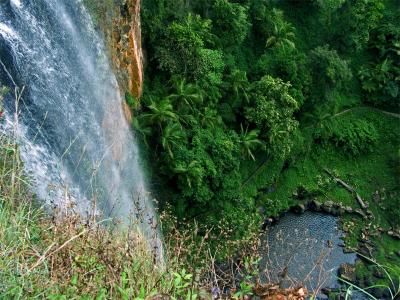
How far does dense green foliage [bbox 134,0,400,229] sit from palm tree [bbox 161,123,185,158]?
27mm

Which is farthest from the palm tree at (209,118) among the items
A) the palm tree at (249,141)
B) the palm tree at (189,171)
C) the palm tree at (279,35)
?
the palm tree at (279,35)

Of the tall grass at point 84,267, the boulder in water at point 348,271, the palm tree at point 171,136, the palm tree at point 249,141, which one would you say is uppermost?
the tall grass at point 84,267

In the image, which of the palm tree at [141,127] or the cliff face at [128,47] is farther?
the palm tree at [141,127]

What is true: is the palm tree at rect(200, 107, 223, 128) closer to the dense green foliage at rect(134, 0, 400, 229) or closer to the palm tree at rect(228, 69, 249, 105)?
the dense green foliage at rect(134, 0, 400, 229)

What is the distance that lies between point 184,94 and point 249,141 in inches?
118

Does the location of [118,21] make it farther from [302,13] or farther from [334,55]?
[302,13]

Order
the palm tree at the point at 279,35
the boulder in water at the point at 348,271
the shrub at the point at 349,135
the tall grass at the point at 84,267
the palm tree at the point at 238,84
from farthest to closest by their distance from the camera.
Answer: the shrub at the point at 349,135, the palm tree at the point at 279,35, the palm tree at the point at 238,84, the boulder in water at the point at 348,271, the tall grass at the point at 84,267

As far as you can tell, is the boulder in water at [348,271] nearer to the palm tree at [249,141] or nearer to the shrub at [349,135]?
the palm tree at [249,141]

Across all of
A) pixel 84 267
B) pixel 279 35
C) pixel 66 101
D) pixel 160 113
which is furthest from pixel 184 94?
pixel 84 267

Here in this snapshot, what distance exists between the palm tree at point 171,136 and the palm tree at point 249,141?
2.81m

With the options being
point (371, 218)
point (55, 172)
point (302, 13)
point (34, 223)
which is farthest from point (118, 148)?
point (302, 13)

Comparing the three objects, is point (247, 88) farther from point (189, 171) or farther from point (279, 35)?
point (189, 171)

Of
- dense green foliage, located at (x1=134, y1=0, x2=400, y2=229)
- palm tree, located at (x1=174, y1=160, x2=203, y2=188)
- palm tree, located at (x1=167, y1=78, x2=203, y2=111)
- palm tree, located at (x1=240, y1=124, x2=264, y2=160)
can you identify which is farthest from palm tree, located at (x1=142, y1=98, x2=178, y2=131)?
palm tree, located at (x1=240, y1=124, x2=264, y2=160)

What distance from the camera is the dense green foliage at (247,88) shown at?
14.3 m
